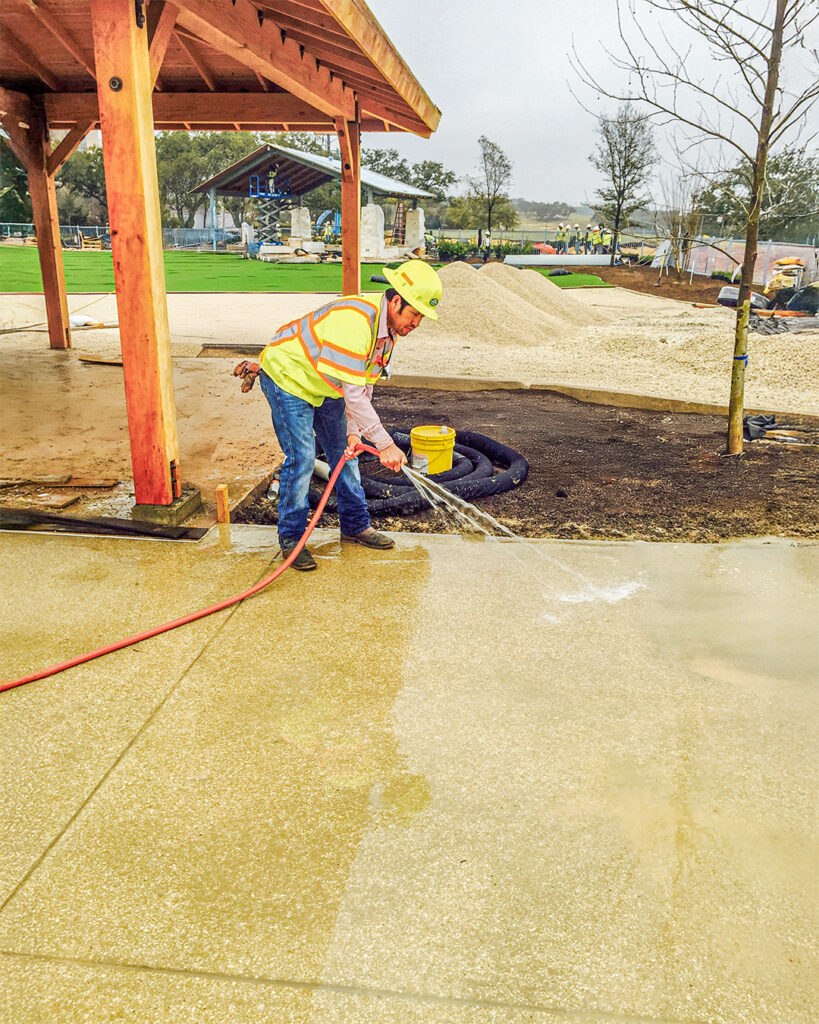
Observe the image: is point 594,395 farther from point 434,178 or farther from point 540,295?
point 434,178

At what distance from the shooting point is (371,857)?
232 centimetres

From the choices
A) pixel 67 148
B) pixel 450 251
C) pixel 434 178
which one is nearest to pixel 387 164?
pixel 434 178

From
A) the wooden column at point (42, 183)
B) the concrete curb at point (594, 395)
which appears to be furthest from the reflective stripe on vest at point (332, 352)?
the wooden column at point (42, 183)

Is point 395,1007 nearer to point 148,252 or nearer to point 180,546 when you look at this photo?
point 180,546

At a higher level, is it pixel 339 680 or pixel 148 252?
pixel 148 252

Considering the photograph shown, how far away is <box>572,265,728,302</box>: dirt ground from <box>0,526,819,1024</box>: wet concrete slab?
28745mm

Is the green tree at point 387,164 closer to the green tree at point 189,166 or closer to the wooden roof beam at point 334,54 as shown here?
the green tree at point 189,166

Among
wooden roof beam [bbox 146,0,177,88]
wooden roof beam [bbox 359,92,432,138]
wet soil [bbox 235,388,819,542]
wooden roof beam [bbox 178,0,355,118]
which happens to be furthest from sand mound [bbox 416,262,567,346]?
wooden roof beam [bbox 146,0,177,88]

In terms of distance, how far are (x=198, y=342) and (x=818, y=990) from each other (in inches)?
505

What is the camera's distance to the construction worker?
13.2 ft

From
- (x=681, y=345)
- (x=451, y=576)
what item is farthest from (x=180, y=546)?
(x=681, y=345)

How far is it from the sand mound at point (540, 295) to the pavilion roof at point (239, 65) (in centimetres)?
883

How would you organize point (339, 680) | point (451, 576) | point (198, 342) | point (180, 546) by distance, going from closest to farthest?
point (339, 680) < point (451, 576) < point (180, 546) < point (198, 342)

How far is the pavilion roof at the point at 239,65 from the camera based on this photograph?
18.2ft
